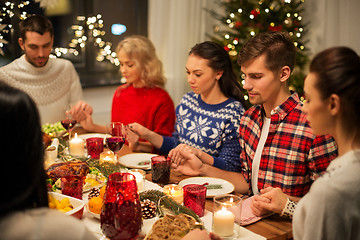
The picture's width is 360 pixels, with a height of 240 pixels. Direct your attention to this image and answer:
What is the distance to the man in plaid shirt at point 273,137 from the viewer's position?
1.70 meters

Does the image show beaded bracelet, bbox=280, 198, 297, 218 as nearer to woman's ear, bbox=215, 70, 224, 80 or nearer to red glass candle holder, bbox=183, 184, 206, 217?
red glass candle holder, bbox=183, 184, 206, 217

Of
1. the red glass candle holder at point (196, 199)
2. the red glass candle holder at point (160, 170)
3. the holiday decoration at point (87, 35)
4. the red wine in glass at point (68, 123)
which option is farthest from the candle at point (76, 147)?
the holiday decoration at point (87, 35)

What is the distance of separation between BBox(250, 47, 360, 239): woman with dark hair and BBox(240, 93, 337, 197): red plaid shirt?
566mm

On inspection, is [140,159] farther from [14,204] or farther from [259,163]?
[14,204]

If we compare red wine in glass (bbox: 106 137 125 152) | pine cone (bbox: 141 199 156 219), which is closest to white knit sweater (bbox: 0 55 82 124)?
red wine in glass (bbox: 106 137 125 152)

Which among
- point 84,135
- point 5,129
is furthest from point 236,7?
point 5,129

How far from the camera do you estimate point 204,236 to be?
3.68ft

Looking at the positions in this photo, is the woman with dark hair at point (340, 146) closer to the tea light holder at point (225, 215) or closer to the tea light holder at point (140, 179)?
the tea light holder at point (225, 215)

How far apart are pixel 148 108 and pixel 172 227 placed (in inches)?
74.4

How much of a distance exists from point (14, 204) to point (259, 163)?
1.30 m

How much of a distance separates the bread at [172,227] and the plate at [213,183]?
0.37 m

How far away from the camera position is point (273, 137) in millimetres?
1788

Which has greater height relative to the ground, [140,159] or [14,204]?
[14,204]

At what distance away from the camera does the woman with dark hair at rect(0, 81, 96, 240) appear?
0.76m
